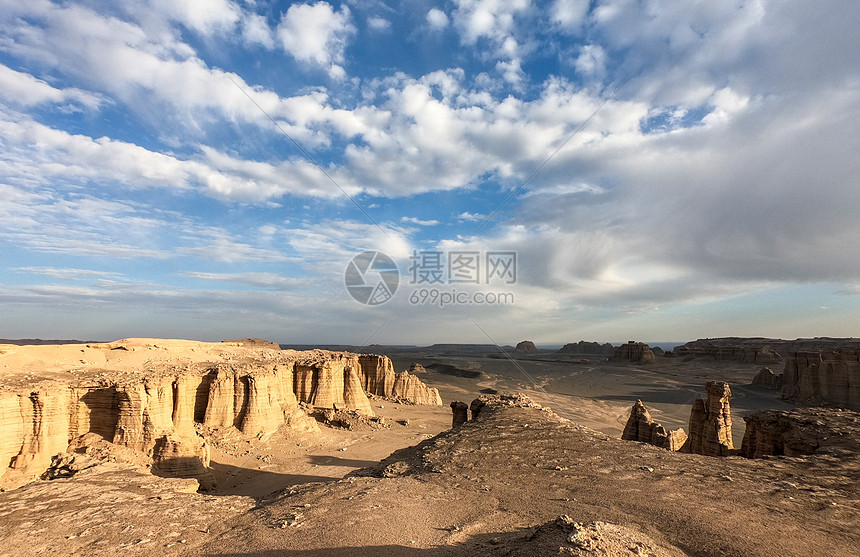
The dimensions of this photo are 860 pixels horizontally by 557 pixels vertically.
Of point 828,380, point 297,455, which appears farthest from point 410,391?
point 828,380

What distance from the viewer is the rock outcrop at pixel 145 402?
15.2m

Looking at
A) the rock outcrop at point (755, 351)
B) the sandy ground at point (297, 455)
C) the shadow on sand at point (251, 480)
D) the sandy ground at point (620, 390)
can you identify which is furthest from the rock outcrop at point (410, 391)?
the rock outcrop at point (755, 351)

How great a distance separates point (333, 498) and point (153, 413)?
1423 centimetres

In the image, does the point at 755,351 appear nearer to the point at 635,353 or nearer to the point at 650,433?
the point at 635,353

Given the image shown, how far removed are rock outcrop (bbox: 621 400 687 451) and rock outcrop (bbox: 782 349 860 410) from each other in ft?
144

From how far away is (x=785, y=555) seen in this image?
19.6 ft

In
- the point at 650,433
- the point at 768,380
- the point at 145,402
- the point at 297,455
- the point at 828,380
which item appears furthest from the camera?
the point at 768,380

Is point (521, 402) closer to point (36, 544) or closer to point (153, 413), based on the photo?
point (36, 544)

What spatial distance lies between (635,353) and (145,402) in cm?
12995

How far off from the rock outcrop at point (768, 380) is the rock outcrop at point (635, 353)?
159ft

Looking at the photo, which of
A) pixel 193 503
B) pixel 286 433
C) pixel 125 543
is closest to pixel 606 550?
pixel 125 543

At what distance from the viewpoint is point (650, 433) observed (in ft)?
58.0

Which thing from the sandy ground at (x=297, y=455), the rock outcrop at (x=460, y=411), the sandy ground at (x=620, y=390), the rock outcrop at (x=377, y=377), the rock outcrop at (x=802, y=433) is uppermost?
the rock outcrop at (x=802, y=433)

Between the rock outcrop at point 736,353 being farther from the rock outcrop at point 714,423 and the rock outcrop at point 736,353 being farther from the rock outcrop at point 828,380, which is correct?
the rock outcrop at point 714,423
